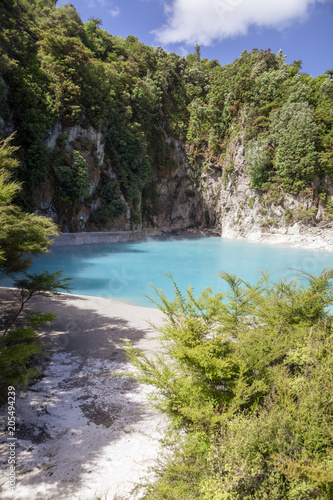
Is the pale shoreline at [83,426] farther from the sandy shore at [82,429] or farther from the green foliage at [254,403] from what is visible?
the green foliage at [254,403]

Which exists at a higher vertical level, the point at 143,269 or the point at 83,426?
the point at 143,269

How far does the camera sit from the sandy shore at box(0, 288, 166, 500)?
2840 millimetres

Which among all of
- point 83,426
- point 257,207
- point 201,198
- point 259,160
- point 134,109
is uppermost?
point 134,109

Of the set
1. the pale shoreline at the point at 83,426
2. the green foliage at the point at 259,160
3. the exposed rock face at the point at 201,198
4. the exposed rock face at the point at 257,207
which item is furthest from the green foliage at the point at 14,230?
the green foliage at the point at 259,160

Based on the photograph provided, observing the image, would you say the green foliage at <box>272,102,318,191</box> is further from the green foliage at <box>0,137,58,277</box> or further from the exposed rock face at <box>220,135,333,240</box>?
the green foliage at <box>0,137,58,277</box>

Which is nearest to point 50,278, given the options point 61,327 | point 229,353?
point 61,327

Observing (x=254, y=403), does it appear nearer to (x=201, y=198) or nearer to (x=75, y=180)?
(x=75, y=180)

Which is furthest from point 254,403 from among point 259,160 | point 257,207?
point 257,207

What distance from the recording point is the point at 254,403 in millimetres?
2531

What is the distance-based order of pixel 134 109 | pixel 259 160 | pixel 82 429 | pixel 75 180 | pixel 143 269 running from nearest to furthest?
pixel 82 429, pixel 143 269, pixel 75 180, pixel 134 109, pixel 259 160

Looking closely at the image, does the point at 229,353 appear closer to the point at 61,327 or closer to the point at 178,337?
the point at 178,337

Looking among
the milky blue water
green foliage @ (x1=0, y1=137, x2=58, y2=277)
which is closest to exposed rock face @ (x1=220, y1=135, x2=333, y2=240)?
Answer: the milky blue water

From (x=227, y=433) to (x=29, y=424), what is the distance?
3111 mm

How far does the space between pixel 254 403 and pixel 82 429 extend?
2.67m
